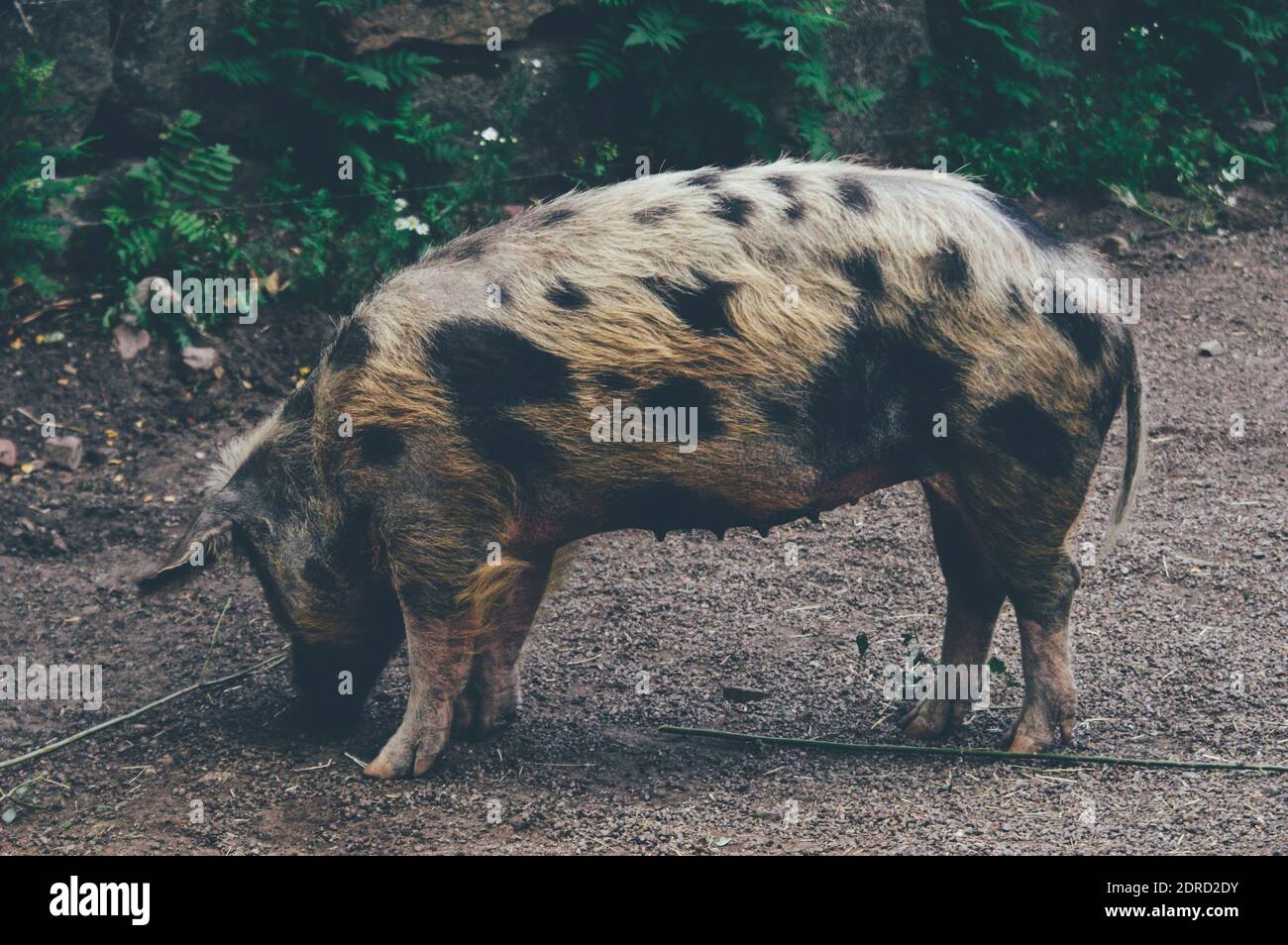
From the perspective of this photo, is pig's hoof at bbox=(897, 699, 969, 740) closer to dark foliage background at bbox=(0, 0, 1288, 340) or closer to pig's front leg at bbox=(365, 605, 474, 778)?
pig's front leg at bbox=(365, 605, 474, 778)

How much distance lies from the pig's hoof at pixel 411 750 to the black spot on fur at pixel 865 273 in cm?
198

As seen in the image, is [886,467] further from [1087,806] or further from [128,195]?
[128,195]

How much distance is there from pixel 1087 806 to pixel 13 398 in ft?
18.0

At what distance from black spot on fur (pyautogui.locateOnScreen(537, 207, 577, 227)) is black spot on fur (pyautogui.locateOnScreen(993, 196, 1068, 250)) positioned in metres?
1.38

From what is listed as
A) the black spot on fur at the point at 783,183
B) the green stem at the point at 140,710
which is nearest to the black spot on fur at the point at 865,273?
the black spot on fur at the point at 783,183

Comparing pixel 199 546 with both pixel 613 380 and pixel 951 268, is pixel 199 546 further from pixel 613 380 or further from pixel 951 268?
pixel 951 268

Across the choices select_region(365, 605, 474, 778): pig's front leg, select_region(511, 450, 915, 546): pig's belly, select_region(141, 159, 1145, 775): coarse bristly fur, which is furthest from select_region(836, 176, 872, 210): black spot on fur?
select_region(365, 605, 474, 778): pig's front leg

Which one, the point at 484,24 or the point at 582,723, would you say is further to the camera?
the point at 484,24

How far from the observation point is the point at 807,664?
5.50 metres

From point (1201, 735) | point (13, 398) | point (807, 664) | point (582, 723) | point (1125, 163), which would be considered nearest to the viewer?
A: point (1201, 735)

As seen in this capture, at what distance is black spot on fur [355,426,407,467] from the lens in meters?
4.36

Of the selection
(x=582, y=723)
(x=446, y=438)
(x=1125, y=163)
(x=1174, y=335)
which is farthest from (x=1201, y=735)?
(x=1125, y=163)

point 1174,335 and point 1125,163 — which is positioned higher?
point 1125,163

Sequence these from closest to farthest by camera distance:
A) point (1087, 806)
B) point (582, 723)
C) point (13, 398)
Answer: point (1087, 806)
point (582, 723)
point (13, 398)
